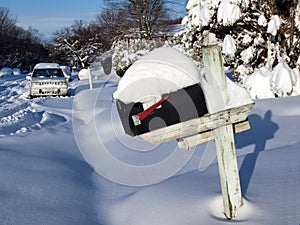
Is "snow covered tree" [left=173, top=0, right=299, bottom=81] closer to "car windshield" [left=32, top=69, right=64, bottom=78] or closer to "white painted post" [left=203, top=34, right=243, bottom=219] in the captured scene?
"car windshield" [left=32, top=69, right=64, bottom=78]

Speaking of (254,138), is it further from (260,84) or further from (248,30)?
(248,30)

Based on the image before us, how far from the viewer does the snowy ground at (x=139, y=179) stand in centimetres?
288

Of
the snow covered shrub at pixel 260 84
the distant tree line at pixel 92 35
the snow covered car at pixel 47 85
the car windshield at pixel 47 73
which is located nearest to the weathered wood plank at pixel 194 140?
the snow covered shrub at pixel 260 84

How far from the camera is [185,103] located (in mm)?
2342

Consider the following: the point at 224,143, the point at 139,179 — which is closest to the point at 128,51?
the point at 139,179

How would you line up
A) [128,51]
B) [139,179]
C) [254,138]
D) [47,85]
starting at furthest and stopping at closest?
[128,51] → [47,85] → [254,138] → [139,179]

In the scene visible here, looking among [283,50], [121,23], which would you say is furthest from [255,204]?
[121,23]

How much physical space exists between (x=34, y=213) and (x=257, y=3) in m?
10.6

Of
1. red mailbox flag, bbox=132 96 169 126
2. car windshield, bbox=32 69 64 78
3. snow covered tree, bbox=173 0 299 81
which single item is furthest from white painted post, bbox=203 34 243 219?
car windshield, bbox=32 69 64 78

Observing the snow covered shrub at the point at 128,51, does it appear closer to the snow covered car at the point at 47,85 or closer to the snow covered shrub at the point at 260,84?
the snow covered car at the point at 47,85

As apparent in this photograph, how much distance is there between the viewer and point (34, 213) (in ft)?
10.8

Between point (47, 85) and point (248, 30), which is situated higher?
point (248, 30)

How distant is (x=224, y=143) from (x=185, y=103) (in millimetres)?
464

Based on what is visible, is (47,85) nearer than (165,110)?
No
